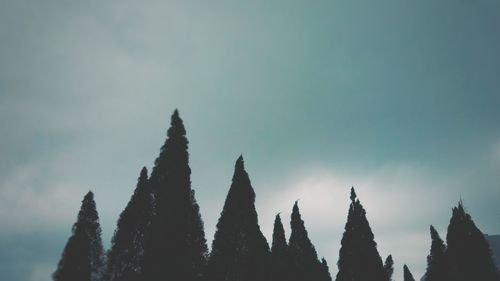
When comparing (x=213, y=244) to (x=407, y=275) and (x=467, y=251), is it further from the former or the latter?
(x=407, y=275)

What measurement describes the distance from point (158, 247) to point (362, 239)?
2956cm

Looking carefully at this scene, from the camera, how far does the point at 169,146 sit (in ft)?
75.2

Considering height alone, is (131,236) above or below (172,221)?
above

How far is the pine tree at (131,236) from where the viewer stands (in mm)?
32688

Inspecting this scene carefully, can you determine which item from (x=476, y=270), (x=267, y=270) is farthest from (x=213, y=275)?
(x=476, y=270)

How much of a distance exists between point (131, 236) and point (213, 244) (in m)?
9.74

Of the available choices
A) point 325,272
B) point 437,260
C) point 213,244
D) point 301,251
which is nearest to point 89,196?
point 213,244

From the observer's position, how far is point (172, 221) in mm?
20094

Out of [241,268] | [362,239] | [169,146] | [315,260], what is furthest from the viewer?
[315,260]

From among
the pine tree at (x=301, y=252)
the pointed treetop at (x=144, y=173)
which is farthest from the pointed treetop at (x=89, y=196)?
the pine tree at (x=301, y=252)

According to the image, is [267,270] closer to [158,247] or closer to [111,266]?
[158,247]

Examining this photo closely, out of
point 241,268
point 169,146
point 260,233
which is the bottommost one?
point 241,268

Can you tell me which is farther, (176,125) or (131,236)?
(131,236)

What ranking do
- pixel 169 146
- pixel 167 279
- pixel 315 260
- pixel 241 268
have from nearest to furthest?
pixel 167 279 < pixel 169 146 < pixel 241 268 < pixel 315 260
